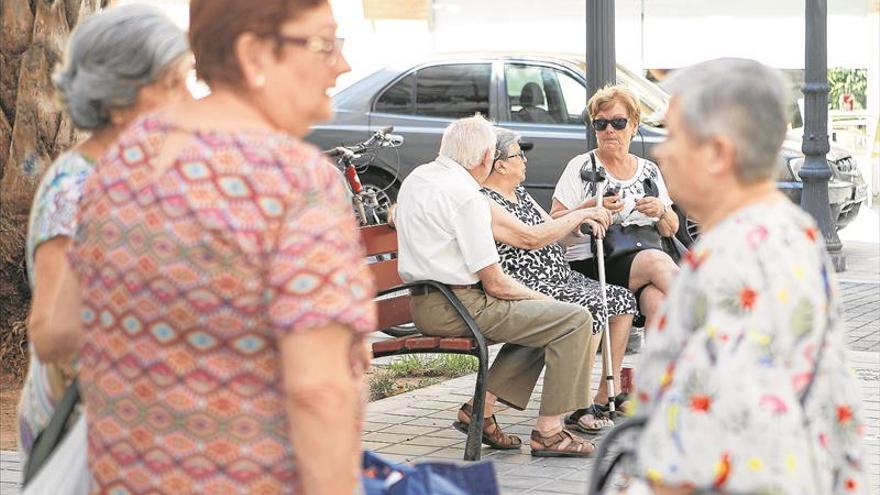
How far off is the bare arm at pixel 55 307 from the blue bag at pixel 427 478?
565 mm

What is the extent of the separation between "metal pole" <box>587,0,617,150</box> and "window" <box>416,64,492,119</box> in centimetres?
429

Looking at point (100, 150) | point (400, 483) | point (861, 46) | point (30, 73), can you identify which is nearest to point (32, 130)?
point (30, 73)

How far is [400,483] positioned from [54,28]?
549 cm

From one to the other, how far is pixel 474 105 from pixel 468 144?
683 cm

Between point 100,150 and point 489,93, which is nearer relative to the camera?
point 100,150

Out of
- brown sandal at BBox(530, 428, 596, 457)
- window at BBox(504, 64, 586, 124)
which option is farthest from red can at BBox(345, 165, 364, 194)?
brown sandal at BBox(530, 428, 596, 457)

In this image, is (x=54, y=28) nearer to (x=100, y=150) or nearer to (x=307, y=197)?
(x=100, y=150)

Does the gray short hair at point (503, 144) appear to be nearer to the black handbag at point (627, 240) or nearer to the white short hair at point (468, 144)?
the white short hair at point (468, 144)

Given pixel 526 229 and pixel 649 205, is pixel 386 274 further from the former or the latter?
pixel 649 205

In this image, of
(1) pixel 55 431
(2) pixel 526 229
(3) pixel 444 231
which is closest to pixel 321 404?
(1) pixel 55 431

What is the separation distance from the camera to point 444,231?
6.28m

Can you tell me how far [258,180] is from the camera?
2248mm

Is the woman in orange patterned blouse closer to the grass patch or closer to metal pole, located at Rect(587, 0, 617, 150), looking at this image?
the grass patch

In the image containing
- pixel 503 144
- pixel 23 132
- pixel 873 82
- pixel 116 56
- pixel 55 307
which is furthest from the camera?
pixel 873 82
